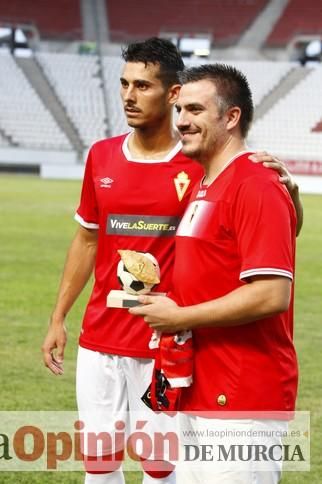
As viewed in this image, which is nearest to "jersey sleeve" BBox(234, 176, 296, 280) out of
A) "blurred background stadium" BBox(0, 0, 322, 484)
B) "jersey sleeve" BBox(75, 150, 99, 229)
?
"jersey sleeve" BBox(75, 150, 99, 229)

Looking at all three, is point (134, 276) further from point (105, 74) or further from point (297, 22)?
point (297, 22)

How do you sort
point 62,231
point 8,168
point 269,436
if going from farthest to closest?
point 8,168, point 62,231, point 269,436

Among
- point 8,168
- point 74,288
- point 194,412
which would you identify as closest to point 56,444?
point 74,288

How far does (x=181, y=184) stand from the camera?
377 centimetres

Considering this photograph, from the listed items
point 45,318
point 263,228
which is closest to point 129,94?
point 263,228

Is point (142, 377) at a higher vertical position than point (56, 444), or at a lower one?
higher

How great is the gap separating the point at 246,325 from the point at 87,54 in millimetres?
49826

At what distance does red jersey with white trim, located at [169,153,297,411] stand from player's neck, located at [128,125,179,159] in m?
0.88

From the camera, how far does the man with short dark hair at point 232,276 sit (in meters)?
2.81

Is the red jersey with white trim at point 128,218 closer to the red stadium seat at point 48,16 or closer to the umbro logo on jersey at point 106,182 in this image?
the umbro logo on jersey at point 106,182

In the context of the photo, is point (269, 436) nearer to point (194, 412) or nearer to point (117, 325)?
point (194, 412)

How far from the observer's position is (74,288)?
13.5ft

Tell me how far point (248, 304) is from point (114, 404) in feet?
4.18

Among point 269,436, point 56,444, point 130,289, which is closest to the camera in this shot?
point 269,436
